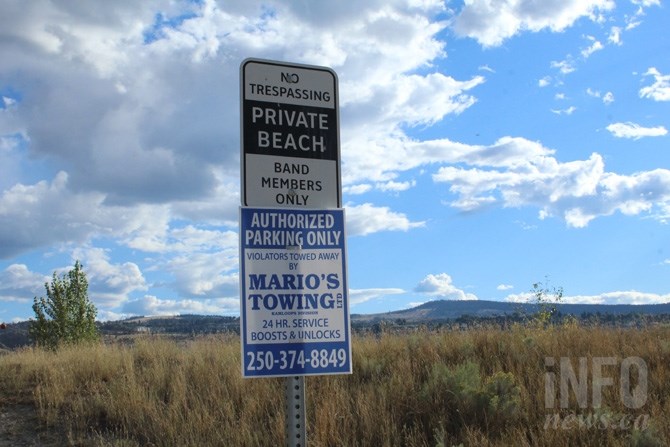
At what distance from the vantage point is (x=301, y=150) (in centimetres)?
429

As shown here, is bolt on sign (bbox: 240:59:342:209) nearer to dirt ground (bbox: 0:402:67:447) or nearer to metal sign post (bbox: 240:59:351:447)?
metal sign post (bbox: 240:59:351:447)

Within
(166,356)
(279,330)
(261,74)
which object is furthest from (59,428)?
(261,74)

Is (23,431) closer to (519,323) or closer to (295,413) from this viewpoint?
(295,413)

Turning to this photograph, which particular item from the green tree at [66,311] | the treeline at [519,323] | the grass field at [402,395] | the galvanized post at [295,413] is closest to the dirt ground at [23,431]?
the grass field at [402,395]

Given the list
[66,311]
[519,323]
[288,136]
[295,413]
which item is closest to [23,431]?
[295,413]

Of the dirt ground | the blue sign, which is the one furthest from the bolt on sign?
the dirt ground

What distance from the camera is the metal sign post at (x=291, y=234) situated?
3971 mm

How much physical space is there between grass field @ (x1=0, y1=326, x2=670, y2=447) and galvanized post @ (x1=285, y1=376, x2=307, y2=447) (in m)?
2.21

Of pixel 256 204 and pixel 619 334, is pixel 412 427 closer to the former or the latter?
pixel 256 204

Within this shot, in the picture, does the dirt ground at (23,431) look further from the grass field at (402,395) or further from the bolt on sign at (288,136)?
the bolt on sign at (288,136)

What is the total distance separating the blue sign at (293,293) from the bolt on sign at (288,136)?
139 millimetres

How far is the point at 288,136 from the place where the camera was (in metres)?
4.29

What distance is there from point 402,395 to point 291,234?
3727 mm

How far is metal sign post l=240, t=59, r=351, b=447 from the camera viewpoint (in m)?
3.97
